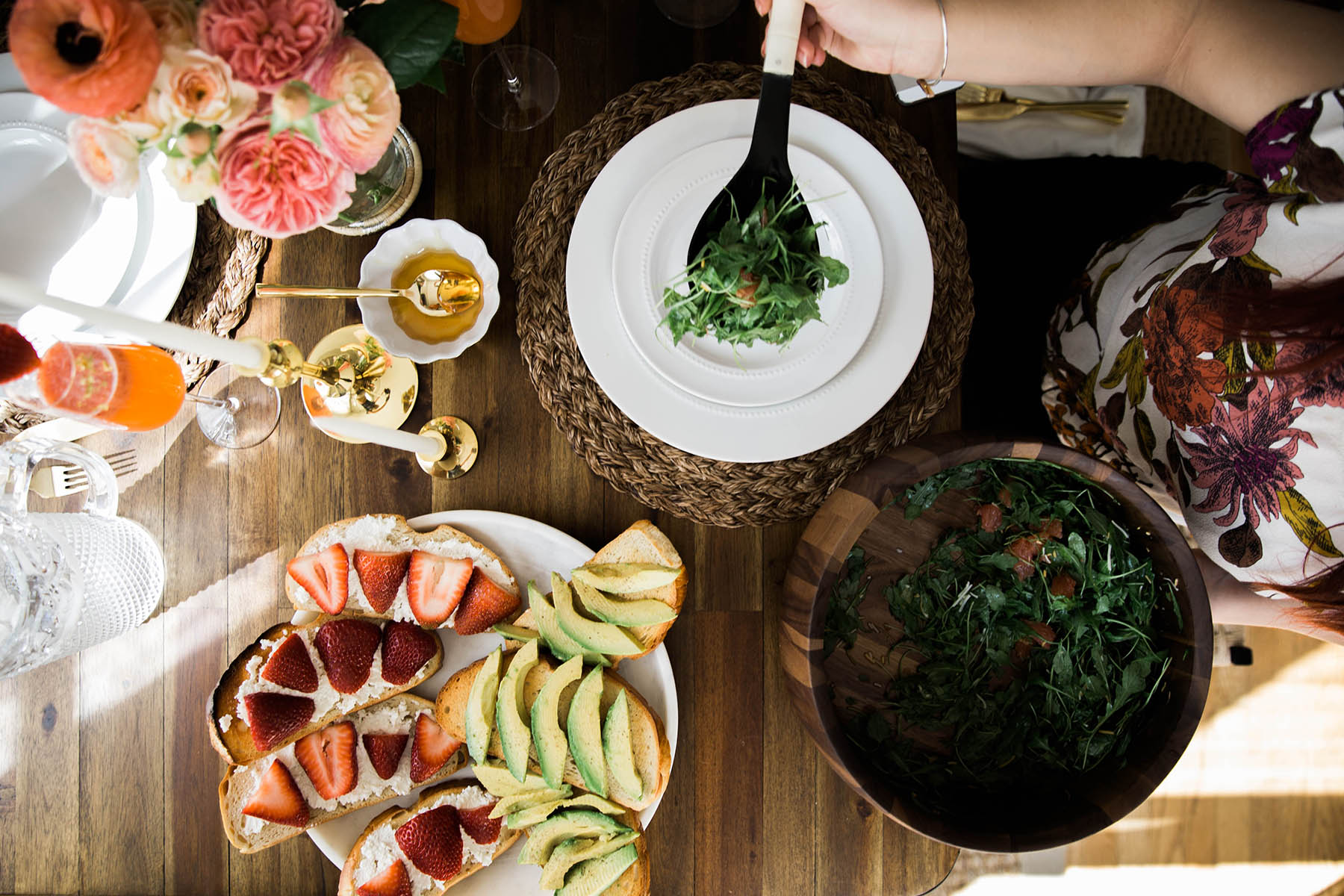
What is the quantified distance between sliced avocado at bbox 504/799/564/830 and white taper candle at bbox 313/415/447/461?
55 centimetres

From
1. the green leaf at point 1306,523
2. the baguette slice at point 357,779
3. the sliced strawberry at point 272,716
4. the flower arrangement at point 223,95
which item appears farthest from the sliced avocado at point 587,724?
the green leaf at point 1306,523

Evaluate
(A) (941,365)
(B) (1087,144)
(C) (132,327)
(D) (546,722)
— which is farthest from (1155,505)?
(C) (132,327)

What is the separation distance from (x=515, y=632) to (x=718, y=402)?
0.46 metres

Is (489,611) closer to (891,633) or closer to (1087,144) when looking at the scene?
(891,633)

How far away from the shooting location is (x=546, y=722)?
108 centimetres

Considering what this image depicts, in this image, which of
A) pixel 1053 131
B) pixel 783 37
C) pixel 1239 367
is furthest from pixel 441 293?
pixel 1053 131

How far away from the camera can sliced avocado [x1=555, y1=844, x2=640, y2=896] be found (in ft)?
3.55

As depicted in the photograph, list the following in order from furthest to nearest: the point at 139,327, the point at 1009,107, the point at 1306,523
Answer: the point at 1009,107
the point at 1306,523
the point at 139,327

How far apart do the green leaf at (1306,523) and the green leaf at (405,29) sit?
44.4 inches

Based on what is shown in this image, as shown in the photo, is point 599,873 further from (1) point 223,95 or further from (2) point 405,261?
(1) point 223,95

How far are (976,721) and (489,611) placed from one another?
734 millimetres

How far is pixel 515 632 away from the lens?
3.71 ft

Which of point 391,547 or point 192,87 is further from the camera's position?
point 391,547

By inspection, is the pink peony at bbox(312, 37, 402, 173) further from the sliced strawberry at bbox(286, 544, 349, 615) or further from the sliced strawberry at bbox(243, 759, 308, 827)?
the sliced strawberry at bbox(243, 759, 308, 827)
